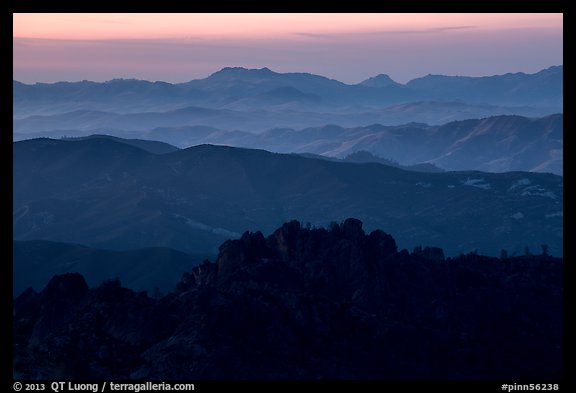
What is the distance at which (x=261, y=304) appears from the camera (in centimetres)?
9744

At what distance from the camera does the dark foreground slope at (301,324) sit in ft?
293

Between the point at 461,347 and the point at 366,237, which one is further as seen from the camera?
the point at 366,237

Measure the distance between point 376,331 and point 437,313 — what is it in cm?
1254

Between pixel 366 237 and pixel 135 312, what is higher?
pixel 366 237

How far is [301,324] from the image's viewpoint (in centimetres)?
9562

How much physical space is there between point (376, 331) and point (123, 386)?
43.6 meters

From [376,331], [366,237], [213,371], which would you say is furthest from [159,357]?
[366,237]

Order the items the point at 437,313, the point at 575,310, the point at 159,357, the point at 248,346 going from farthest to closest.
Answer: the point at 437,313
the point at 248,346
the point at 159,357
the point at 575,310

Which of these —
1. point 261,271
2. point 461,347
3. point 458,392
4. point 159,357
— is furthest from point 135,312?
point 458,392

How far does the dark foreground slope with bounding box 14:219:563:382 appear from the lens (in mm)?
89250

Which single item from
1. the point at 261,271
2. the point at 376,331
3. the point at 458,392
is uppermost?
the point at 261,271

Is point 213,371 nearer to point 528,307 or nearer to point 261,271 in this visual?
point 261,271

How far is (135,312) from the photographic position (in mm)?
93688

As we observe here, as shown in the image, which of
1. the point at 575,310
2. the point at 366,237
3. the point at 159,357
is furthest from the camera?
the point at 366,237
